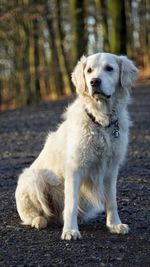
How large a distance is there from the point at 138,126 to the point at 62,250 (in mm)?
10687

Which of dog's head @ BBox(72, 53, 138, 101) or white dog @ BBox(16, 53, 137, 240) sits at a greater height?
dog's head @ BBox(72, 53, 138, 101)

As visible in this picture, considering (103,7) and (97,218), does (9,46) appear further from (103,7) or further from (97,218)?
(97,218)

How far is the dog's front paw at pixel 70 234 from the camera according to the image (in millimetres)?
5848

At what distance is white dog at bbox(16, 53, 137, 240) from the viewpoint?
600cm

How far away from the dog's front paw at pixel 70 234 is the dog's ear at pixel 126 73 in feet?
5.58

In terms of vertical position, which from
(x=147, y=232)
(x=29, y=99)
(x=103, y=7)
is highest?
(x=103, y=7)

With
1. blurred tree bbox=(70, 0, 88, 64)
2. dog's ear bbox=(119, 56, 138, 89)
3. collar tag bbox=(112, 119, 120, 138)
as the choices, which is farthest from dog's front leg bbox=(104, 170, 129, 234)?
blurred tree bbox=(70, 0, 88, 64)

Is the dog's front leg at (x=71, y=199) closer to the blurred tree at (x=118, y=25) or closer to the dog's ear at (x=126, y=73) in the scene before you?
the dog's ear at (x=126, y=73)

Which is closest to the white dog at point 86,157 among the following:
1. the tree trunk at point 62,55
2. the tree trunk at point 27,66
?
the tree trunk at point 62,55

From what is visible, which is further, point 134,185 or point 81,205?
point 134,185

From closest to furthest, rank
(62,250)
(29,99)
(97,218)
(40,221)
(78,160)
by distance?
(62,250) < (78,160) < (40,221) < (97,218) < (29,99)

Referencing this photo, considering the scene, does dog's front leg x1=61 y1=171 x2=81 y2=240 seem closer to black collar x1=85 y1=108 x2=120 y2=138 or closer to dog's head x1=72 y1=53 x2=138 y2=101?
black collar x1=85 y1=108 x2=120 y2=138

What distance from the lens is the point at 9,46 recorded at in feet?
106

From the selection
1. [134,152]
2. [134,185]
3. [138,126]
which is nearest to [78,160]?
[134,185]
